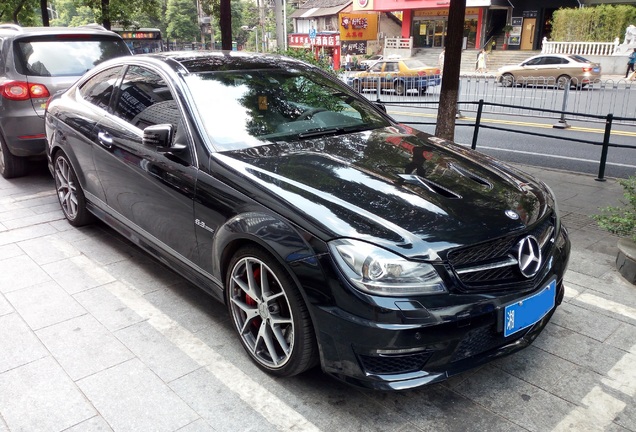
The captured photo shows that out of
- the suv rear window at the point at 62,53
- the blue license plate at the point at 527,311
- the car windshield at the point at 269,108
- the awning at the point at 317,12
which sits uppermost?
the awning at the point at 317,12

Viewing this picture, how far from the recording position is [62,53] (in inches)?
265

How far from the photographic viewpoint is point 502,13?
126ft

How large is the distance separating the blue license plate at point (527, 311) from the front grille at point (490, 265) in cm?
9

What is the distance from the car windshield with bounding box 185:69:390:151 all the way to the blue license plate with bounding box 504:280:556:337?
1.72 meters

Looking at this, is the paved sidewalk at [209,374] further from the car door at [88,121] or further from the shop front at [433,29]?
the shop front at [433,29]

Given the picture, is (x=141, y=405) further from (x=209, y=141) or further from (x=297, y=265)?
(x=209, y=141)

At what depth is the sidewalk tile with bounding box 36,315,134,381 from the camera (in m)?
3.12

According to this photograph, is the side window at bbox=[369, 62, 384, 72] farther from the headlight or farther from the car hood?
the headlight

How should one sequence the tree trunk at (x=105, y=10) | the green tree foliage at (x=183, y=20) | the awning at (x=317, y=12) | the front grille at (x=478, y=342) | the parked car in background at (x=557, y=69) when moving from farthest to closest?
1. the green tree foliage at (x=183, y=20)
2. the awning at (x=317, y=12)
3. the parked car in background at (x=557, y=69)
4. the tree trunk at (x=105, y=10)
5. the front grille at (x=478, y=342)

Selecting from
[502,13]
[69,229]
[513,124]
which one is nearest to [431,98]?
[513,124]

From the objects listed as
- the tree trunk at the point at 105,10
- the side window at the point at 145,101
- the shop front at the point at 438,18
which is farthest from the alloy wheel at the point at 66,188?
the shop front at the point at 438,18

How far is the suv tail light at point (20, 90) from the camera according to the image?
6211 mm

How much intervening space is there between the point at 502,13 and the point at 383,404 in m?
40.5

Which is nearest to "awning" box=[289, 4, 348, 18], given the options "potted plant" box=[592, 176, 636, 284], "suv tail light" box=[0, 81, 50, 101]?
"suv tail light" box=[0, 81, 50, 101]
